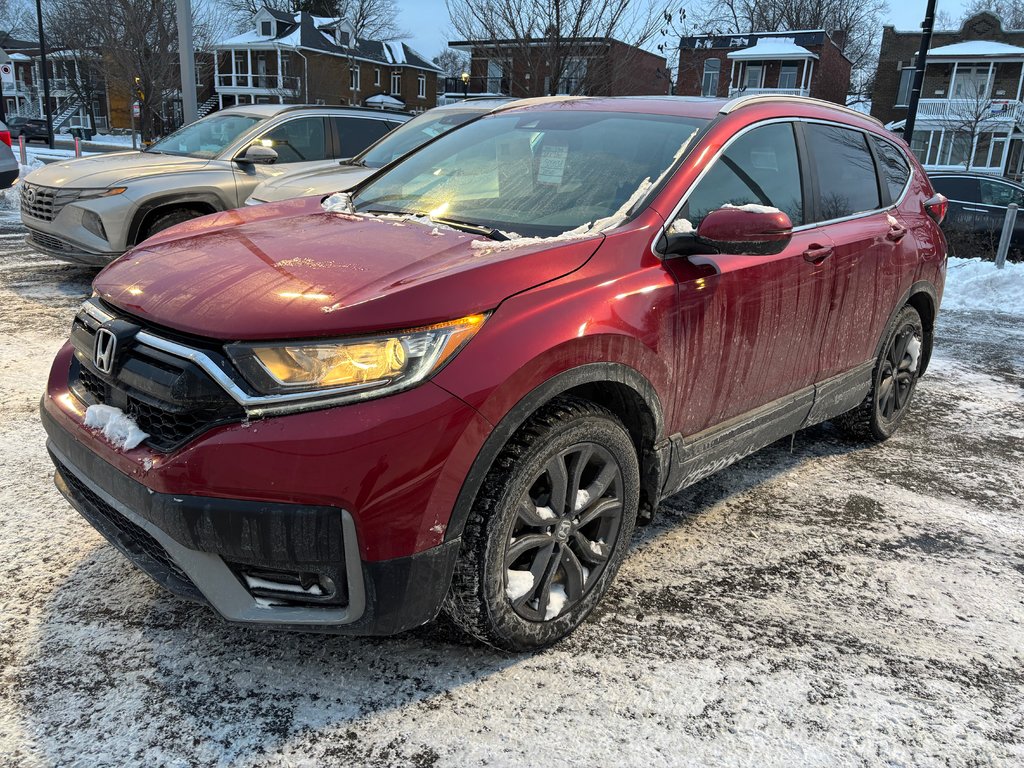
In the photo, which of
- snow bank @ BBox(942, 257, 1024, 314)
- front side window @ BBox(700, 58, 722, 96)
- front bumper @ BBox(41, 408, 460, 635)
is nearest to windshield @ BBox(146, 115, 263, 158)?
front bumper @ BBox(41, 408, 460, 635)

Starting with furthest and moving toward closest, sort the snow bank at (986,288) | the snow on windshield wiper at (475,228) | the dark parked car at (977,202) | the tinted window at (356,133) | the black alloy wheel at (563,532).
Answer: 1. the dark parked car at (977,202)
2. the snow bank at (986,288)
3. the tinted window at (356,133)
4. the snow on windshield wiper at (475,228)
5. the black alloy wheel at (563,532)

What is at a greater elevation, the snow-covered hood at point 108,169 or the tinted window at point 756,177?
the tinted window at point 756,177

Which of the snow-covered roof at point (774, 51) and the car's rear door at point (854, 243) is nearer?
the car's rear door at point (854, 243)

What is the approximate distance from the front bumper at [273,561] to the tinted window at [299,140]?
6.23 m

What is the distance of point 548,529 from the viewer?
249cm

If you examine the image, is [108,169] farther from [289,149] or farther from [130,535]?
[130,535]

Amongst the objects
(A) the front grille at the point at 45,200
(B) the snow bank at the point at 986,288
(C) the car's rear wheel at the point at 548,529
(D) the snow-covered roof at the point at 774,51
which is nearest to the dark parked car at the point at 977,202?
(B) the snow bank at the point at 986,288

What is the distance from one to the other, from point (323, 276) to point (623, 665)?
59.7 inches

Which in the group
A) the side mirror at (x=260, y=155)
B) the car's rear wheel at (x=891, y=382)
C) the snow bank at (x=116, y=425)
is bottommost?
the car's rear wheel at (x=891, y=382)

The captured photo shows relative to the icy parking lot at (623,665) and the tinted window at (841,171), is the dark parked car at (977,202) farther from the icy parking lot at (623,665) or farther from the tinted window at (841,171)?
the icy parking lot at (623,665)

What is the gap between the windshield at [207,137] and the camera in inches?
311

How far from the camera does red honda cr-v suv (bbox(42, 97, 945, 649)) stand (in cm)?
205

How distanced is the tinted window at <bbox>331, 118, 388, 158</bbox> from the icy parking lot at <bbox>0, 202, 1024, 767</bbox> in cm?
564

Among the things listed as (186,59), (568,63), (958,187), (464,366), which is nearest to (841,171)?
(464,366)
